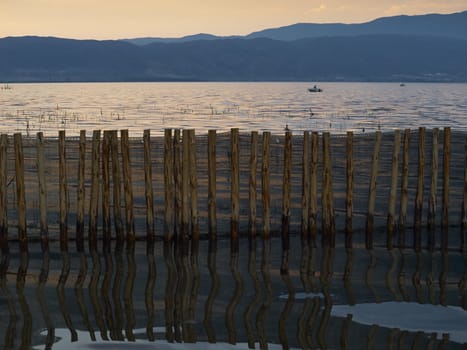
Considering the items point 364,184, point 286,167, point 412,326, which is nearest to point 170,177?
point 286,167

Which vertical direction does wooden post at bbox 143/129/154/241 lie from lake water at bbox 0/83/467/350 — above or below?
above

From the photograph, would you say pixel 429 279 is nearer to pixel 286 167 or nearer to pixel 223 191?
pixel 286 167

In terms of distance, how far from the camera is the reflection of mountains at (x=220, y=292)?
30.0ft

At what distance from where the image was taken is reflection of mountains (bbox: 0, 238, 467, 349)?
915 cm

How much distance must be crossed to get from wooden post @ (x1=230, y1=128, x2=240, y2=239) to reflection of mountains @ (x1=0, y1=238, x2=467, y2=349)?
34 cm

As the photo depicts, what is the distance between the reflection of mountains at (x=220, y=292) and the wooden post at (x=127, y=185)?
0.32m

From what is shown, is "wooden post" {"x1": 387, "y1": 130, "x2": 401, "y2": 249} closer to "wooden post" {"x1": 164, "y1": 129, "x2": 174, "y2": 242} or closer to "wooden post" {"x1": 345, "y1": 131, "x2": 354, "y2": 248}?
"wooden post" {"x1": 345, "y1": 131, "x2": 354, "y2": 248}

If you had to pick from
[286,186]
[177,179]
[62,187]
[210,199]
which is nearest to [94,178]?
[62,187]

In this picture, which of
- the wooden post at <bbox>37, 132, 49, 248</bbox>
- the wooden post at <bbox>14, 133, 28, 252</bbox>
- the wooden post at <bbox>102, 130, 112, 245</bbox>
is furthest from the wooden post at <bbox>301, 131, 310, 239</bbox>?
the wooden post at <bbox>14, 133, 28, 252</bbox>

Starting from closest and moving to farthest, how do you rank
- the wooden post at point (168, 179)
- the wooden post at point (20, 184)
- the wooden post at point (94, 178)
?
1. the wooden post at point (20, 184)
2. the wooden post at point (94, 178)
3. the wooden post at point (168, 179)

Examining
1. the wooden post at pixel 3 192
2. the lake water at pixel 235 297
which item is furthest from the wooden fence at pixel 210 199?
the lake water at pixel 235 297

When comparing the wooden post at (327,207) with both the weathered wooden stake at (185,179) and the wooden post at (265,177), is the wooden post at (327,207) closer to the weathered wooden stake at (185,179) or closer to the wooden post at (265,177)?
the wooden post at (265,177)

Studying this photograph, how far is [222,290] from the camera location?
1088 cm

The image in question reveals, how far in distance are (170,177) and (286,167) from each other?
2.11m
